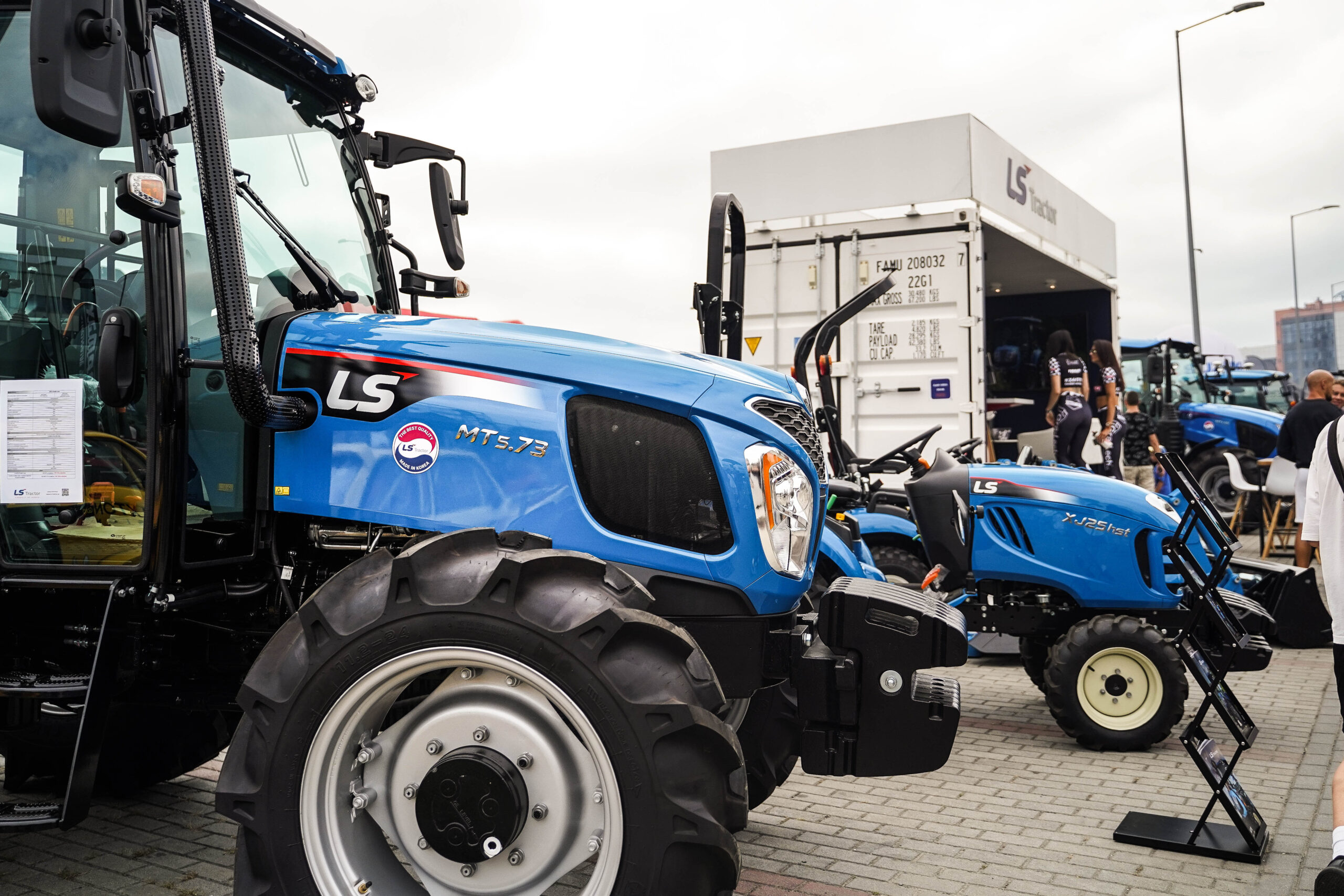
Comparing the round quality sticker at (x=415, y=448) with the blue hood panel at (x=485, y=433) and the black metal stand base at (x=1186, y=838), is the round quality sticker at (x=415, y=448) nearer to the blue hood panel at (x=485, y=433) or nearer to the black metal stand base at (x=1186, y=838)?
the blue hood panel at (x=485, y=433)

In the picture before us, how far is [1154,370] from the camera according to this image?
1525 cm

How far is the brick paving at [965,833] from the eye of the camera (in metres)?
3.93

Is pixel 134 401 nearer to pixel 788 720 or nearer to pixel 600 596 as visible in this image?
pixel 600 596

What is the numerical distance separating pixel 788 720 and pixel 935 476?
2812 mm

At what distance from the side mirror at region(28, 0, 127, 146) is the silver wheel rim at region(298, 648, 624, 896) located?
1471 millimetres

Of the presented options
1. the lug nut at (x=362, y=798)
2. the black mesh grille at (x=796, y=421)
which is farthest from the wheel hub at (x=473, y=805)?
the black mesh grille at (x=796, y=421)

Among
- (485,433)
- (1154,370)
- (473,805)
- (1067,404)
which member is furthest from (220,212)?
(1154,370)

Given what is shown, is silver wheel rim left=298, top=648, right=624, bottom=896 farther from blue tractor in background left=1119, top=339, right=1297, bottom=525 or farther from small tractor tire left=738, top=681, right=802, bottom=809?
blue tractor in background left=1119, top=339, right=1297, bottom=525

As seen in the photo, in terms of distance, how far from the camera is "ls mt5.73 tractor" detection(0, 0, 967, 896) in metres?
2.74

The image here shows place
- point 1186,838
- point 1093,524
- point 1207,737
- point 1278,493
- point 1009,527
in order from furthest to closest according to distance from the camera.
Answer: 1. point 1278,493
2. point 1009,527
3. point 1093,524
4. point 1207,737
5. point 1186,838

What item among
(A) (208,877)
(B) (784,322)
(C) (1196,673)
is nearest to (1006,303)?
(B) (784,322)

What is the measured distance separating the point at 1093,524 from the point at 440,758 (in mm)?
4254

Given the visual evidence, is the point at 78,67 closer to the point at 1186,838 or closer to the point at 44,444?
the point at 44,444

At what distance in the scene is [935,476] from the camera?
6473 millimetres
